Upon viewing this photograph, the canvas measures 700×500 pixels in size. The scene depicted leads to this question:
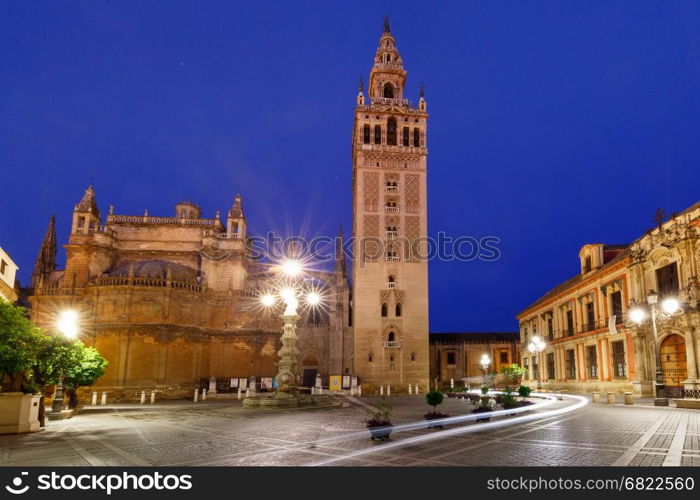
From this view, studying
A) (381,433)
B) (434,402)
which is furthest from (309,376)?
(381,433)

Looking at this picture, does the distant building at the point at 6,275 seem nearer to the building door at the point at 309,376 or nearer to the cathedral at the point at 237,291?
the cathedral at the point at 237,291

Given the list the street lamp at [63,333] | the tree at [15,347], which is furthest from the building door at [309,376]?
the tree at [15,347]

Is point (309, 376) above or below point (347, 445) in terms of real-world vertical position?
below

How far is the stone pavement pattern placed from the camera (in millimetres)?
9008

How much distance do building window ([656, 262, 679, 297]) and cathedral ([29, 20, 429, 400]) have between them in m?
22.2

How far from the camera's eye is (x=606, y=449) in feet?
32.1

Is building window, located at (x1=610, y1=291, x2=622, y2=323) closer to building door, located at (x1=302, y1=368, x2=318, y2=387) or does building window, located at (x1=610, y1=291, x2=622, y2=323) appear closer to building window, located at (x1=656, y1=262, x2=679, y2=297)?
building window, located at (x1=656, y1=262, x2=679, y2=297)

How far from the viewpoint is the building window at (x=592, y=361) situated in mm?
36016

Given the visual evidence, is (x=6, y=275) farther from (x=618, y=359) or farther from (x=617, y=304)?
(x=618, y=359)

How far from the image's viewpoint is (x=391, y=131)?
174 feet

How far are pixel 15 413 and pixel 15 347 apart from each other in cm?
216
